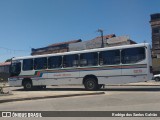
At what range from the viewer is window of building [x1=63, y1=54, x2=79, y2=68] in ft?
73.4

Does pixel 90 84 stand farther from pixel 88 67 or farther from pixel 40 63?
pixel 40 63

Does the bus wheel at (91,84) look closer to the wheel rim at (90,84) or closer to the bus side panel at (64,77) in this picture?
the wheel rim at (90,84)

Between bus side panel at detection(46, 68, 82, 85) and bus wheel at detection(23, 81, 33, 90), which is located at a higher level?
bus side panel at detection(46, 68, 82, 85)

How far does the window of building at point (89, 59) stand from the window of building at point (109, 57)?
1.35ft

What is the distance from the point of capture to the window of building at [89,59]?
21483 mm

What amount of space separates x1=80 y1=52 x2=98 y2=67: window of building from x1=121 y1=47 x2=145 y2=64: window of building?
2147mm

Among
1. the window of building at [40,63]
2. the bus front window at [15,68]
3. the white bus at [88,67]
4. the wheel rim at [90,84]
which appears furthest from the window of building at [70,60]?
the bus front window at [15,68]

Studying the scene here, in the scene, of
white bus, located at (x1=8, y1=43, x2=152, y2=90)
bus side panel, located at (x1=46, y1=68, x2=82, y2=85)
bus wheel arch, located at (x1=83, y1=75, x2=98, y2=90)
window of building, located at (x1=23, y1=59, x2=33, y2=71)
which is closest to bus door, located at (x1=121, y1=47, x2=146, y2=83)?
white bus, located at (x1=8, y1=43, x2=152, y2=90)

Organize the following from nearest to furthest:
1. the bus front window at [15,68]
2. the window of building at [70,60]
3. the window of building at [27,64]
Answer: the window of building at [70,60] → the window of building at [27,64] → the bus front window at [15,68]

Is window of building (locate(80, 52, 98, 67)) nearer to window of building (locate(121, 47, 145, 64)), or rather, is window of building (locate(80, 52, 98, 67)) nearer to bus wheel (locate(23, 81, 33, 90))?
window of building (locate(121, 47, 145, 64))

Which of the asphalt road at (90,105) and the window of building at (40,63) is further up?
the window of building at (40,63)

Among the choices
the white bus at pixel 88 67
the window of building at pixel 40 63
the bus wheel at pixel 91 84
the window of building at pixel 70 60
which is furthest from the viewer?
the window of building at pixel 40 63

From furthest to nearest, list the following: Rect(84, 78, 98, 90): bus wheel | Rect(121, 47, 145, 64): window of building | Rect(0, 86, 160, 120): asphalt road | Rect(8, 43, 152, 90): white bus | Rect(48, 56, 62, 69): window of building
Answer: Rect(48, 56, 62, 69): window of building < Rect(84, 78, 98, 90): bus wheel < Rect(8, 43, 152, 90): white bus < Rect(121, 47, 145, 64): window of building < Rect(0, 86, 160, 120): asphalt road

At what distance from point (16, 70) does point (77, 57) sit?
624 centimetres
